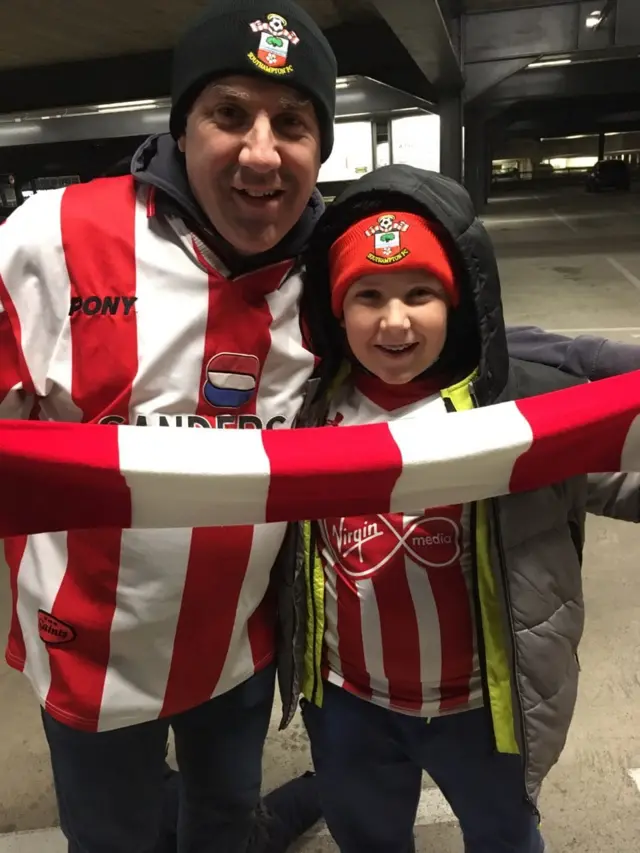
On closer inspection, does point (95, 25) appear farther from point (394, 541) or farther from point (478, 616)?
point (478, 616)

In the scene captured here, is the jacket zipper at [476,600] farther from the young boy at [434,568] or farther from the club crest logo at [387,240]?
the club crest logo at [387,240]

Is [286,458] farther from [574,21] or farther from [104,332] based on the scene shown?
[574,21]

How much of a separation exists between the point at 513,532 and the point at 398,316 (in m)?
0.36

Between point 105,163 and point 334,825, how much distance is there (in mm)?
10851

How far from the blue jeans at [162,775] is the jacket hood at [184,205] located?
72 cm

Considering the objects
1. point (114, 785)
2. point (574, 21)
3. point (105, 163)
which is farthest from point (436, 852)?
point (105, 163)

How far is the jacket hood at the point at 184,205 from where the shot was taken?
3.57 ft

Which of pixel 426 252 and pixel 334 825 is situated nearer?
pixel 426 252

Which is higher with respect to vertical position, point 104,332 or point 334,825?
point 104,332

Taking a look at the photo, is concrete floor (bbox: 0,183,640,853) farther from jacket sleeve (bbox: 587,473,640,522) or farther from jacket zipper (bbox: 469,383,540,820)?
jacket sleeve (bbox: 587,473,640,522)

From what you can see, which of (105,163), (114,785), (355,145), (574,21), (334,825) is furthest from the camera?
(105,163)

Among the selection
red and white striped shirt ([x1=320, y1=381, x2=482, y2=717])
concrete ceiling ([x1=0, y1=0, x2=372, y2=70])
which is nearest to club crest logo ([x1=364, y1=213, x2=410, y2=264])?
red and white striped shirt ([x1=320, y1=381, x2=482, y2=717])

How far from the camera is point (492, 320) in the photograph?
3.55 ft

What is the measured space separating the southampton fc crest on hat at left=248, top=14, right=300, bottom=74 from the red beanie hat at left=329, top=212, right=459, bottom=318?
0.25 meters
